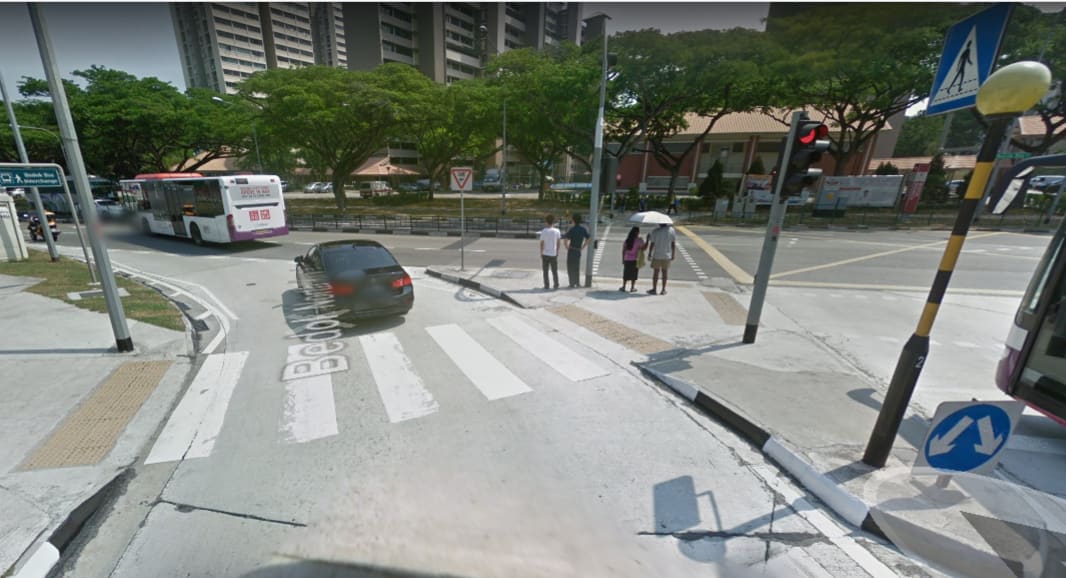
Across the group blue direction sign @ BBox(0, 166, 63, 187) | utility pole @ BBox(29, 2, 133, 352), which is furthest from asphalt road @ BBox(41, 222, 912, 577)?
blue direction sign @ BBox(0, 166, 63, 187)

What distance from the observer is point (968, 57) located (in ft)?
9.40

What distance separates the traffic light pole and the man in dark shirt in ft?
13.0

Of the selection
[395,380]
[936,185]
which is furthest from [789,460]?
[936,185]

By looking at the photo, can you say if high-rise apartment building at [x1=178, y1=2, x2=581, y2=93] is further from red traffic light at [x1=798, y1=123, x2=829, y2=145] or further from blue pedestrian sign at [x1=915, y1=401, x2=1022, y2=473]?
blue pedestrian sign at [x1=915, y1=401, x2=1022, y2=473]

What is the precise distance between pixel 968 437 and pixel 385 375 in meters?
5.68

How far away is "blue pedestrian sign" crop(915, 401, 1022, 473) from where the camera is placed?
275 centimetres

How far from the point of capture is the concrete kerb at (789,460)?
293 cm

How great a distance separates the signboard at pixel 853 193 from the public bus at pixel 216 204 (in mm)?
31739


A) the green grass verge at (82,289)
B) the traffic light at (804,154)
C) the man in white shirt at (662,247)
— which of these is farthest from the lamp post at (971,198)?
the green grass verge at (82,289)

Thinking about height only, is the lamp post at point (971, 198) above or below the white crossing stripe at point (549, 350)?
above

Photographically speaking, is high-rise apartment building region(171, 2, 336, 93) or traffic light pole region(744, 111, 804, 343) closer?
traffic light pole region(744, 111, 804, 343)

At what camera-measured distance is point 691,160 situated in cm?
4669

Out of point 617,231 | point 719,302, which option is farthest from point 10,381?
point 617,231

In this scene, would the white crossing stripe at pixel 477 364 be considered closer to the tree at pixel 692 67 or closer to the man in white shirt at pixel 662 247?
the man in white shirt at pixel 662 247
